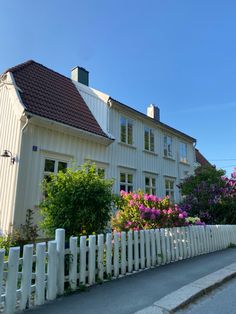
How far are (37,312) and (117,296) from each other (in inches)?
51.6

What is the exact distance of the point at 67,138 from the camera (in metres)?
11.3

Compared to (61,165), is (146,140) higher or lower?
higher

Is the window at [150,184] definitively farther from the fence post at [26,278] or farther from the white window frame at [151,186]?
the fence post at [26,278]

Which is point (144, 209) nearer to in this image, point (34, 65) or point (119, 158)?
point (119, 158)

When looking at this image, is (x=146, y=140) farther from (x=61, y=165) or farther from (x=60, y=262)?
(x=60, y=262)

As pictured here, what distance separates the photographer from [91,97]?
1458 cm

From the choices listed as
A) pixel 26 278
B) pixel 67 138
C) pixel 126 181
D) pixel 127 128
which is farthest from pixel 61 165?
pixel 26 278

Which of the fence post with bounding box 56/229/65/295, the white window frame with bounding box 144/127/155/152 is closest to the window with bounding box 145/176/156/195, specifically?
the white window frame with bounding box 144/127/155/152

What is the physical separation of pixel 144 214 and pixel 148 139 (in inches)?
367

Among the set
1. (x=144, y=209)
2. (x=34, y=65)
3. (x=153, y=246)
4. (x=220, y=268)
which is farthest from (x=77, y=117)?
(x=220, y=268)

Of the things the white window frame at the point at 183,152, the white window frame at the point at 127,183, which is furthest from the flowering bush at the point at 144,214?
the white window frame at the point at 183,152

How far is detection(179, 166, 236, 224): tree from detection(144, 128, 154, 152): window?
12.0ft

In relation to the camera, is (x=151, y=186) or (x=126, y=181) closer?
(x=126, y=181)

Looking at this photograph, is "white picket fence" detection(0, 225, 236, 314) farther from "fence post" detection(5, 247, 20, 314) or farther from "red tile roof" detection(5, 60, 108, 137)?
"red tile roof" detection(5, 60, 108, 137)
